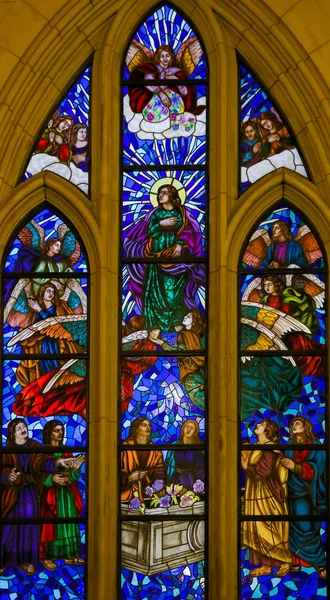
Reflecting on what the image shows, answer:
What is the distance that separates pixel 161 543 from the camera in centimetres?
1433

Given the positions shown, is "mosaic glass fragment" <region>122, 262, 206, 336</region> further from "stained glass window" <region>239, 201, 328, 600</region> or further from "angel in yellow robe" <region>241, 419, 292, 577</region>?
"angel in yellow robe" <region>241, 419, 292, 577</region>

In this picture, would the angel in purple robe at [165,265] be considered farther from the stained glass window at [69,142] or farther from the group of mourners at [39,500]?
the group of mourners at [39,500]

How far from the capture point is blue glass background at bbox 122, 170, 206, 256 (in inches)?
587

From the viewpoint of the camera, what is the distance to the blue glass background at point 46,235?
48.7 feet

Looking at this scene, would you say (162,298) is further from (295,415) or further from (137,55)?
(137,55)

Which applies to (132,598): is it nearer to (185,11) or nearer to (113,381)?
(113,381)

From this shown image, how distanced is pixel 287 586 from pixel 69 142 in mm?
4012

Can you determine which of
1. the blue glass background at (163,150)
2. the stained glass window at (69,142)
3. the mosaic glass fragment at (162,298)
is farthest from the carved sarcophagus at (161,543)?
the blue glass background at (163,150)

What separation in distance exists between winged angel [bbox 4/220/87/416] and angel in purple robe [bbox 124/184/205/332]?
477mm

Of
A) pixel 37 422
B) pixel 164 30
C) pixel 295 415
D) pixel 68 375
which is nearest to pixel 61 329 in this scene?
pixel 68 375

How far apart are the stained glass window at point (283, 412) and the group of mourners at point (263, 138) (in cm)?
46

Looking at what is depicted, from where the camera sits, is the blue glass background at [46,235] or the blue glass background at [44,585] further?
the blue glass background at [46,235]

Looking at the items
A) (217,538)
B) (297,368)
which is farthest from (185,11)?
(217,538)

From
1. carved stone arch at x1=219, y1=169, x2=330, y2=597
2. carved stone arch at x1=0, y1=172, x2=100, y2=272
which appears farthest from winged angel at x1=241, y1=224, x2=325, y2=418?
carved stone arch at x1=0, y1=172, x2=100, y2=272
